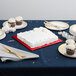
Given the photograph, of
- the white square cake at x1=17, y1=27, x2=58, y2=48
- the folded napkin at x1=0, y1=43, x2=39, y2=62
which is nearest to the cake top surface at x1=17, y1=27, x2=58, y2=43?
the white square cake at x1=17, y1=27, x2=58, y2=48

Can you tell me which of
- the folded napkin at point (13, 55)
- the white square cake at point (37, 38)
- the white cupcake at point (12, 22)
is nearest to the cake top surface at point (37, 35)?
the white square cake at point (37, 38)

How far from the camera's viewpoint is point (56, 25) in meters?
1.73

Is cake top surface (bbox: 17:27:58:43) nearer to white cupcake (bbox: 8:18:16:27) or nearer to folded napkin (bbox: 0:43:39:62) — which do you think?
folded napkin (bbox: 0:43:39:62)

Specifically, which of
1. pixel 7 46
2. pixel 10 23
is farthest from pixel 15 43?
pixel 10 23

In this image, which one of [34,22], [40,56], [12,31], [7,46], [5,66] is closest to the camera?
[5,66]

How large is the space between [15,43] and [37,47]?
0.63 ft

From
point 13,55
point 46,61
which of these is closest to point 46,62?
point 46,61

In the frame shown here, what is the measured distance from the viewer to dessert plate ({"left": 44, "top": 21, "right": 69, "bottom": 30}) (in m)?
1.66

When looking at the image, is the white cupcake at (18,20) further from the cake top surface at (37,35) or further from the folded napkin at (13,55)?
the folded napkin at (13,55)

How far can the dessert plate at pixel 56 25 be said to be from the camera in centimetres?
166

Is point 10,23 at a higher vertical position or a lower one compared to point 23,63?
higher

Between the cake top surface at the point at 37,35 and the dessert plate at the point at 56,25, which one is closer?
the cake top surface at the point at 37,35
